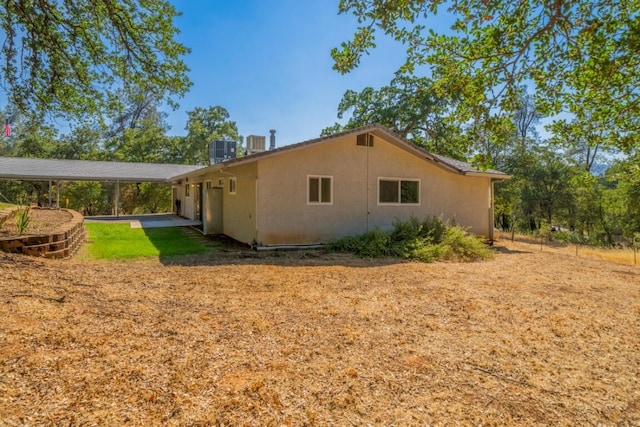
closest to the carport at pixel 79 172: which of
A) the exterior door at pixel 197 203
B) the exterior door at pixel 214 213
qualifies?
the exterior door at pixel 197 203

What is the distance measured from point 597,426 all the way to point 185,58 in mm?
9727

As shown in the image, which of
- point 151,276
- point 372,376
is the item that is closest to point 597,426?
point 372,376

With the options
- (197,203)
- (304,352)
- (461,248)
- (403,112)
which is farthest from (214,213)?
(403,112)

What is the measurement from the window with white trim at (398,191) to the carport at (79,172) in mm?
11202

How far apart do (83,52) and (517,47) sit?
8922mm

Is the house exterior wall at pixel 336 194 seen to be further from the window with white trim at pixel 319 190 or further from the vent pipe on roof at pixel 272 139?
the vent pipe on roof at pixel 272 139

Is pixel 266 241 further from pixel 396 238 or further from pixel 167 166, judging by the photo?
pixel 167 166

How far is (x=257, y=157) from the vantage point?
9.32m

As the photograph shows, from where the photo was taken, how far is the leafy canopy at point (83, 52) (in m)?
7.51

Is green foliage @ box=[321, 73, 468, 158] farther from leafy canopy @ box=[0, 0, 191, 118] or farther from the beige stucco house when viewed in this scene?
leafy canopy @ box=[0, 0, 191, 118]

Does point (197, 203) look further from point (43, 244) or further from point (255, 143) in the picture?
point (43, 244)

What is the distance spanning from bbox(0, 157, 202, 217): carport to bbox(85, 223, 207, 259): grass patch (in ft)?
18.2

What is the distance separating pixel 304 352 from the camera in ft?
11.0

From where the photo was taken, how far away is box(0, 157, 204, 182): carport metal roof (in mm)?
17641
